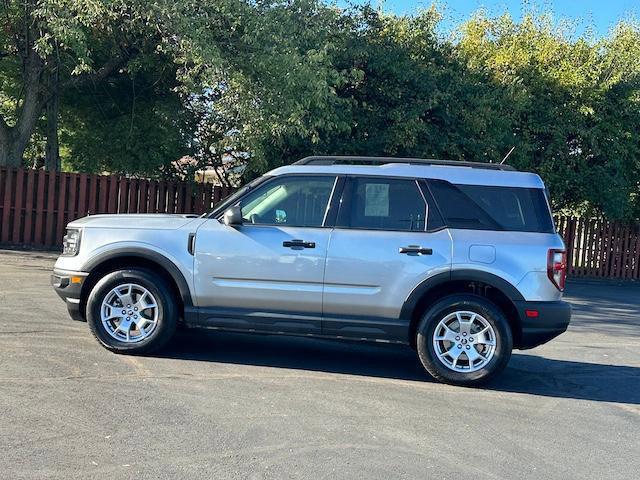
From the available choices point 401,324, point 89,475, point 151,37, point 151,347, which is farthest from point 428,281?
point 151,37

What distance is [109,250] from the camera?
6.70 meters

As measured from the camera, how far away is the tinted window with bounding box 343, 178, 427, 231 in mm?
6527

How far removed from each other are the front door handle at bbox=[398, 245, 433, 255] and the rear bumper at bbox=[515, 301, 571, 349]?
3.10ft

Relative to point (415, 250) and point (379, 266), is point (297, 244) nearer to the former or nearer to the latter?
point (379, 266)

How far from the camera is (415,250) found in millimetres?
6379

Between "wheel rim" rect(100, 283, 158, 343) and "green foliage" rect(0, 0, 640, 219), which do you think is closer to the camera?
"wheel rim" rect(100, 283, 158, 343)

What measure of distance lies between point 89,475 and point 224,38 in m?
10.3

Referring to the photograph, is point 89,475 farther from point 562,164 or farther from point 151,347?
point 562,164

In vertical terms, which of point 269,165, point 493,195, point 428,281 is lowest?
point 428,281

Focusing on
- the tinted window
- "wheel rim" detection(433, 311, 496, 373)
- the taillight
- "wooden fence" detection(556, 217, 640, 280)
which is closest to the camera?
the taillight

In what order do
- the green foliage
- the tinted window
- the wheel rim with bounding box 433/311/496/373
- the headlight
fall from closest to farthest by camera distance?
1. the wheel rim with bounding box 433/311/496/373
2. the tinted window
3. the headlight
4. the green foliage

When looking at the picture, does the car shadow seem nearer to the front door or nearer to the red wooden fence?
the front door

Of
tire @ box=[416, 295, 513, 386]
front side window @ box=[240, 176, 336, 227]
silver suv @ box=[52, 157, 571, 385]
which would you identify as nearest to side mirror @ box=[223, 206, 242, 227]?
silver suv @ box=[52, 157, 571, 385]

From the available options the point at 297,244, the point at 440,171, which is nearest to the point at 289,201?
the point at 297,244
